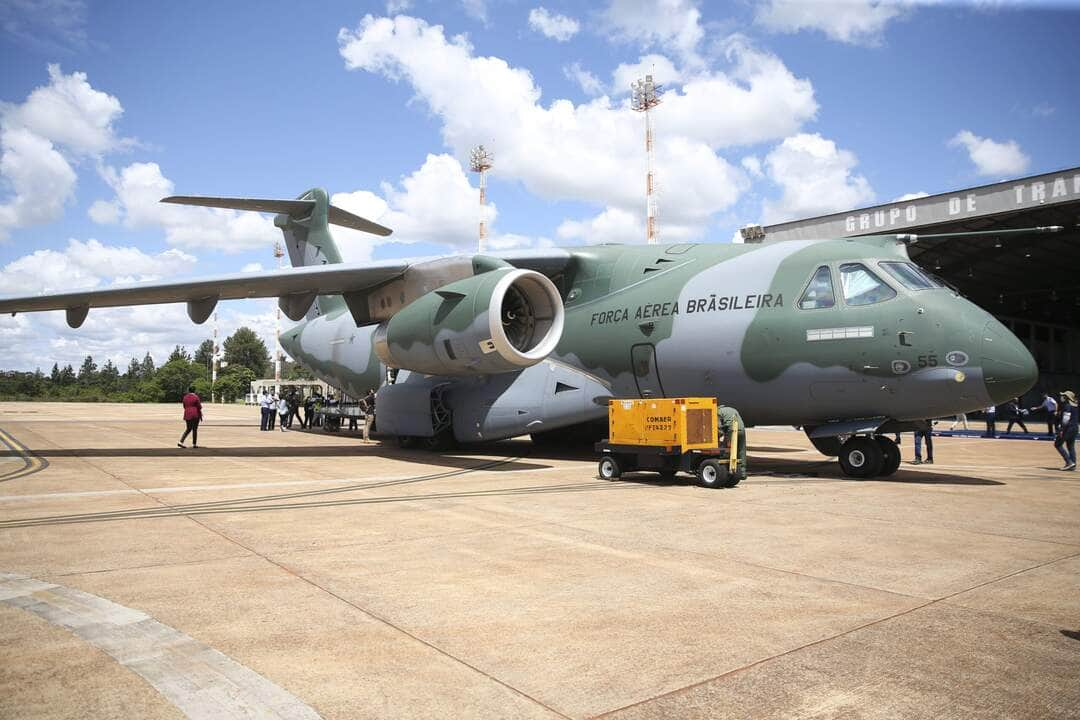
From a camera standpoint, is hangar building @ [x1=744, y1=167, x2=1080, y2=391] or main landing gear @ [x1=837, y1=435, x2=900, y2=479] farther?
hangar building @ [x1=744, y1=167, x2=1080, y2=391]

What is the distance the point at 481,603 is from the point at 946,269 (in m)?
36.6

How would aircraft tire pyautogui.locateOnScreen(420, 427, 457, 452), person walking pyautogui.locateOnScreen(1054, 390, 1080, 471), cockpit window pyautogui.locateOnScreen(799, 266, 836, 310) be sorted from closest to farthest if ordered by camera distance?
cockpit window pyautogui.locateOnScreen(799, 266, 836, 310) < person walking pyautogui.locateOnScreen(1054, 390, 1080, 471) < aircraft tire pyautogui.locateOnScreen(420, 427, 457, 452)

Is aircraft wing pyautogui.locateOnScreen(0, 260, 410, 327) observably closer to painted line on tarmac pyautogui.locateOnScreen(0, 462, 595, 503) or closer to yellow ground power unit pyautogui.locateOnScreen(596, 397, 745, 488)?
painted line on tarmac pyautogui.locateOnScreen(0, 462, 595, 503)

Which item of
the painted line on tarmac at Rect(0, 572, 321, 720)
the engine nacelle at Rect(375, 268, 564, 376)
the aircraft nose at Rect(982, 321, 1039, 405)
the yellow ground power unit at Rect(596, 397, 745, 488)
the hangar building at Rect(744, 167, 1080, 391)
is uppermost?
the hangar building at Rect(744, 167, 1080, 391)

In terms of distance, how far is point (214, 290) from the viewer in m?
12.8

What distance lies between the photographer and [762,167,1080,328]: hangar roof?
23203 mm

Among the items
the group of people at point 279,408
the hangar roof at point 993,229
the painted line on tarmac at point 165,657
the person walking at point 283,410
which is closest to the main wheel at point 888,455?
the painted line on tarmac at point 165,657

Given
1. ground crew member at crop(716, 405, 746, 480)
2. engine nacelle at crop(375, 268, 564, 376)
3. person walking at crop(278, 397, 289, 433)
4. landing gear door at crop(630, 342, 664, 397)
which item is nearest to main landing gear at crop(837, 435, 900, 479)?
ground crew member at crop(716, 405, 746, 480)

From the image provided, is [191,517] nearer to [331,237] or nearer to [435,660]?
[435,660]

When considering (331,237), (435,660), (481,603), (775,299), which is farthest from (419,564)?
(331,237)

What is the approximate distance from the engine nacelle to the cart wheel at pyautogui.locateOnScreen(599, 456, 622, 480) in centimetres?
195

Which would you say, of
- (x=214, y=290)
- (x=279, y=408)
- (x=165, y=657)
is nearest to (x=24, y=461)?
(x=214, y=290)

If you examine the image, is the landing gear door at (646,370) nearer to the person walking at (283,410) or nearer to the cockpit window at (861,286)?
the cockpit window at (861,286)

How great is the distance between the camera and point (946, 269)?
34875 millimetres
